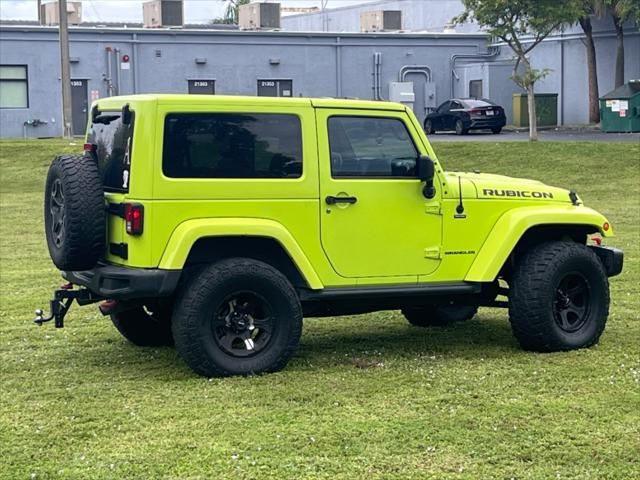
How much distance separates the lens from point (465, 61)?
155 feet

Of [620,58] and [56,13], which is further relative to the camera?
[56,13]

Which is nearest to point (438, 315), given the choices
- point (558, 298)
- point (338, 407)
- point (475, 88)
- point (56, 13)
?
point (558, 298)

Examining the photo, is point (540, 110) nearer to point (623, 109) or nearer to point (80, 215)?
point (623, 109)

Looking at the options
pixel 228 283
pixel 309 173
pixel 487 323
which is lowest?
pixel 487 323

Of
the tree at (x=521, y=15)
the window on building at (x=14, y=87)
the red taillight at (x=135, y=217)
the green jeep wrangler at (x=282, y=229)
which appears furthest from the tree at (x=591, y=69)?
the red taillight at (x=135, y=217)

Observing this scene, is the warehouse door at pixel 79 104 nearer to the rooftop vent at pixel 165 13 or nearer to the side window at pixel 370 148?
the rooftop vent at pixel 165 13

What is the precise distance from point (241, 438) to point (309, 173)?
86.5 inches

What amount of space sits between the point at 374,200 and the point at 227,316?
4.33 ft

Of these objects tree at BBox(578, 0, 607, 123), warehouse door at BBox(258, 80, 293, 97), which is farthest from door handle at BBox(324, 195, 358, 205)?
warehouse door at BBox(258, 80, 293, 97)

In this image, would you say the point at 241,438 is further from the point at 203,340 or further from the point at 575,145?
the point at 575,145

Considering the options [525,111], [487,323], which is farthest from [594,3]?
[487,323]

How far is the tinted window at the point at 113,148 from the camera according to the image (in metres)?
7.18

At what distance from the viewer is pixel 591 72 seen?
135 ft

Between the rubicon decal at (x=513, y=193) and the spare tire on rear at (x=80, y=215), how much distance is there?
110 inches
